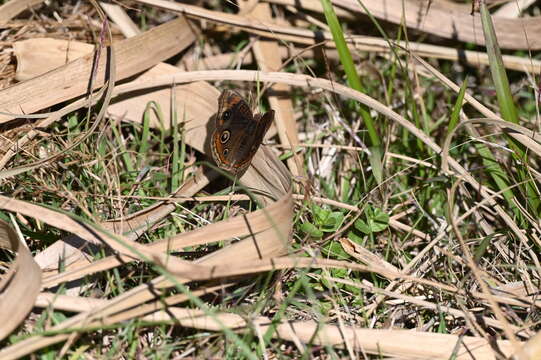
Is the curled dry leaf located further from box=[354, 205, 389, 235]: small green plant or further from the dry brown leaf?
box=[354, 205, 389, 235]: small green plant

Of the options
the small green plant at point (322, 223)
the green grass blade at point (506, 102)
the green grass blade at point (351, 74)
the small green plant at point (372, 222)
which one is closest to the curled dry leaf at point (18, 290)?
the small green plant at point (322, 223)

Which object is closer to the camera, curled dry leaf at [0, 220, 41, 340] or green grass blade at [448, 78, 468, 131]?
curled dry leaf at [0, 220, 41, 340]

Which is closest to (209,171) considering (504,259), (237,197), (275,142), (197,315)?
(237,197)

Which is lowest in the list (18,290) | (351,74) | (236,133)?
(18,290)

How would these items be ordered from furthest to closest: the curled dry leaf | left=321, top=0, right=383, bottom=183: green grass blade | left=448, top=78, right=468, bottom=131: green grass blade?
left=321, top=0, right=383, bottom=183: green grass blade → left=448, top=78, right=468, bottom=131: green grass blade → the curled dry leaf

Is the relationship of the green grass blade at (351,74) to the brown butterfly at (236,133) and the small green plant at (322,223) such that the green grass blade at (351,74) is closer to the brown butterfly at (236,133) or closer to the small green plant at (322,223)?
the small green plant at (322,223)

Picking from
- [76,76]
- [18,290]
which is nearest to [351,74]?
[76,76]

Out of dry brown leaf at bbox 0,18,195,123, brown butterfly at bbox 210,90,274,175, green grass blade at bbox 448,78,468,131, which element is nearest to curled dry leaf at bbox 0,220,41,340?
dry brown leaf at bbox 0,18,195,123

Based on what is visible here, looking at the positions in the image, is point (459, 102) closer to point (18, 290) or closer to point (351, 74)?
point (351, 74)

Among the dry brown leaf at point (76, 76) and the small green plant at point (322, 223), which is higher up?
the dry brown leaf at point (76, 76)
